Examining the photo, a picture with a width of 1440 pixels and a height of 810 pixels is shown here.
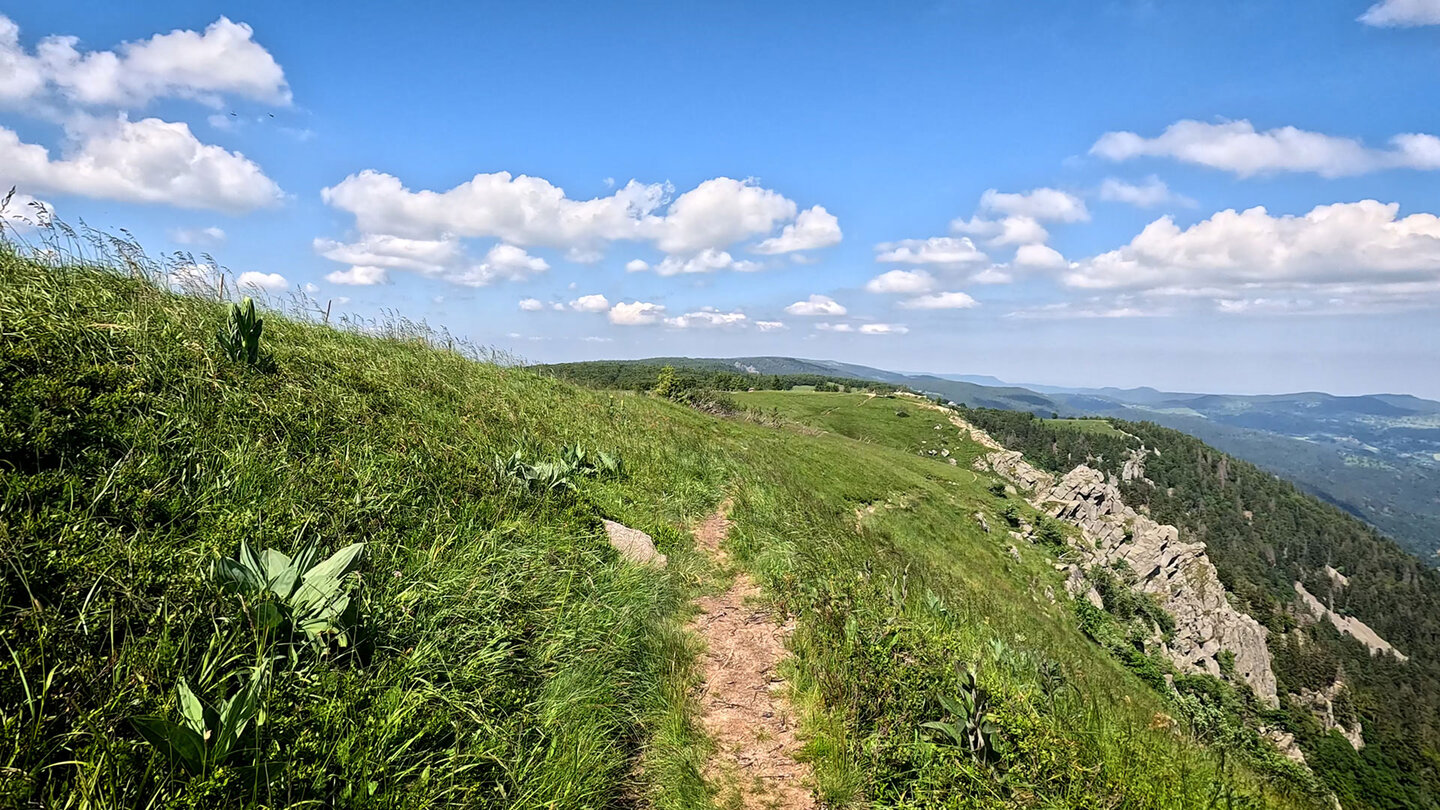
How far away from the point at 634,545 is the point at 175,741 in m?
4.99

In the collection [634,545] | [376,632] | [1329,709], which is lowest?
[1329,709]

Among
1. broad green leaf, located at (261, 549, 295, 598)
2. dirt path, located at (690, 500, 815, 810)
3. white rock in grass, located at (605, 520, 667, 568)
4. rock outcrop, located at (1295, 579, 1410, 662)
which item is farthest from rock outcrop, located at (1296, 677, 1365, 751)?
broad green leaf, located at (261, 549, 295, 598)

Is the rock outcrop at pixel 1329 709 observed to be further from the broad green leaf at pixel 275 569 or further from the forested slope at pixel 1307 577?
the broad green leaf at pixel 275 569

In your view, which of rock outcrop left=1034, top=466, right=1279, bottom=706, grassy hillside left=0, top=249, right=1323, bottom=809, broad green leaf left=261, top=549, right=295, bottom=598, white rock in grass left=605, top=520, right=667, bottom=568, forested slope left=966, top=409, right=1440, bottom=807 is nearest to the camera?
grassy hillside left=0, top=249, right=1323, bottom=809

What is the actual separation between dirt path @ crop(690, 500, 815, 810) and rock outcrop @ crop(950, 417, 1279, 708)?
37732 mm

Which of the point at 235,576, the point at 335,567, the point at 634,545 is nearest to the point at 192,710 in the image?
the point at 235,576

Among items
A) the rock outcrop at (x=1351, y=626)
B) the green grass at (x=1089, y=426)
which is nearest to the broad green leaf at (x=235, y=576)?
the rock outcrop at (x=1351, y=626)

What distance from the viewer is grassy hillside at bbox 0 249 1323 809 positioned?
7.55 feet

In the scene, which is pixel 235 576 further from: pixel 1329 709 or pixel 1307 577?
pixel 1307 577

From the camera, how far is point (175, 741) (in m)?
2.04

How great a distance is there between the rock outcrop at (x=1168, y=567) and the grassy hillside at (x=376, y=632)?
37.9 metres

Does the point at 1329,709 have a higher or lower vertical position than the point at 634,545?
lower

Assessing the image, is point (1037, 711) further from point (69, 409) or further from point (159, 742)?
point (69, 409)

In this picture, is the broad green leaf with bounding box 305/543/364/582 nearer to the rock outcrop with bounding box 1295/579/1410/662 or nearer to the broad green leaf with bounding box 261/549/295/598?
the broad green leaf with bounding box 261/549/295/598
